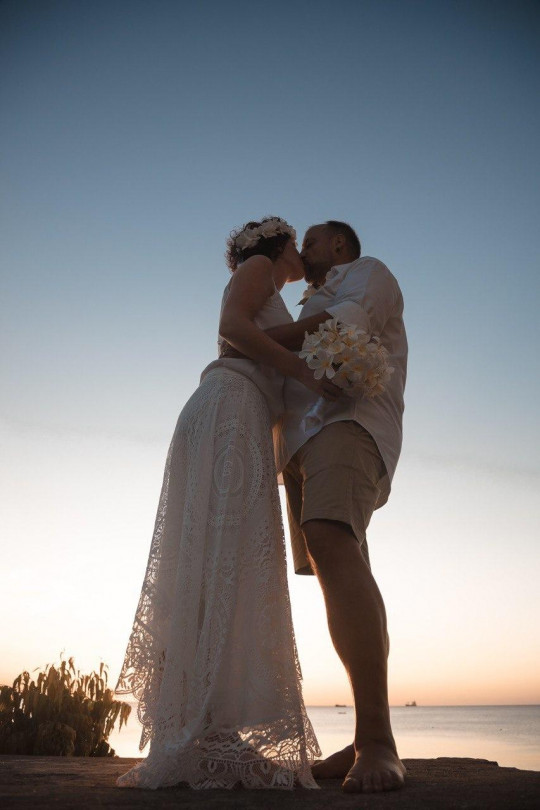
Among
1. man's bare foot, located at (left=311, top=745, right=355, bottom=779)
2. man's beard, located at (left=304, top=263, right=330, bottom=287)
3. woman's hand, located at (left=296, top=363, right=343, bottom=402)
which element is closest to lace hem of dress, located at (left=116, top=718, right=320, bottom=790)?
man's bare foot, located at (left=311, top=745, right=355, bottom=779)

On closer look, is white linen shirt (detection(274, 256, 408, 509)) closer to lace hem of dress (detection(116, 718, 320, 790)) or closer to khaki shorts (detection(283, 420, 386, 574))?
khaki shorts (detection(283, 420, 386, 574))

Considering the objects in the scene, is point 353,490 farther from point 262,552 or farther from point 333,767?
point 333,767

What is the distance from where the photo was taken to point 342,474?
116 inches

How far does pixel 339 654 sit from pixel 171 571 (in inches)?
30.3

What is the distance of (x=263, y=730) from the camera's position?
8.52 ft

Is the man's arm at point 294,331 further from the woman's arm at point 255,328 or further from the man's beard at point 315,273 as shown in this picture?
the man's beard at point 315,273

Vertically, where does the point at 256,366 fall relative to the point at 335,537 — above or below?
Answer: above

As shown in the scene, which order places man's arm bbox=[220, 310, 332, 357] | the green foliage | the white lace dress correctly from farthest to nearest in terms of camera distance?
the green foliage < man's arm bbox=[220, 310, 332, 357] < the white lace dress

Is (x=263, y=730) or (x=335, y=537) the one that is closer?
(x=263, y=730)

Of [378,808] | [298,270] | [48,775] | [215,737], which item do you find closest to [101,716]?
[48,775]

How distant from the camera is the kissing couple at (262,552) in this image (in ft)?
8.41

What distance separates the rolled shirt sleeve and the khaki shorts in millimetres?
495

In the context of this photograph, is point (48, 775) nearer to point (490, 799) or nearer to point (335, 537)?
point (335, 537)

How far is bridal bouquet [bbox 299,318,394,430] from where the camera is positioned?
296 cm
